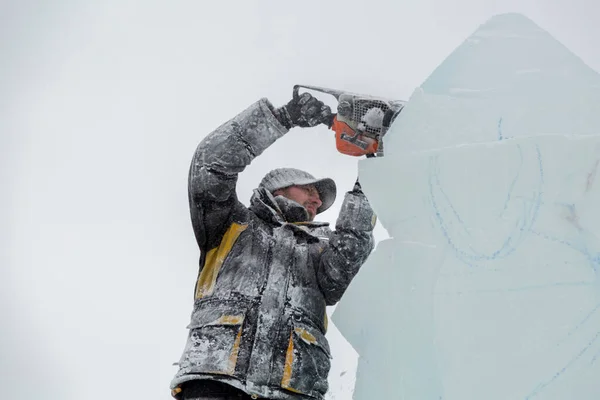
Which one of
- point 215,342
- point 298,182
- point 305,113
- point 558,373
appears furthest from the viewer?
point 298,182

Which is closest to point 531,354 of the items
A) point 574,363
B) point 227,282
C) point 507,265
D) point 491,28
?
point 574,363

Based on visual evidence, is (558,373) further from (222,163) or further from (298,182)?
(298,182)

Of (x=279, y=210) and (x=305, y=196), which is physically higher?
(x=305, y=196)

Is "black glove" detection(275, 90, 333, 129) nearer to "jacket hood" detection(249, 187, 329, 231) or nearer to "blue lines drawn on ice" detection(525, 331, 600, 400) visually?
"jacket hood" detection(249, 187, 329, 231)

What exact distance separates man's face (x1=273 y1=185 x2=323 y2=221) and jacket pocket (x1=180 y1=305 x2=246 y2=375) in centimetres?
87

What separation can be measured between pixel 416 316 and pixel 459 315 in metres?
0.14

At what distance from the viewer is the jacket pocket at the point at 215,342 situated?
237 cm

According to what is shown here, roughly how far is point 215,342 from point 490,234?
1324 millimetres

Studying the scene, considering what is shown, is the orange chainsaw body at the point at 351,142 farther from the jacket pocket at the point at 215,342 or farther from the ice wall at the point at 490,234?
the ice wall at the point at 490,234

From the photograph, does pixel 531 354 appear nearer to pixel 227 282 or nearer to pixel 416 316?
pixel 416 316

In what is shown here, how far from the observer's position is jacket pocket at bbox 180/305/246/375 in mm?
2371

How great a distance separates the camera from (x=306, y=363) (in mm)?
2459

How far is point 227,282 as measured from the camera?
8.55 ft

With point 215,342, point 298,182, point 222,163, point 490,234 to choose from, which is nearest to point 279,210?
point 298,182
